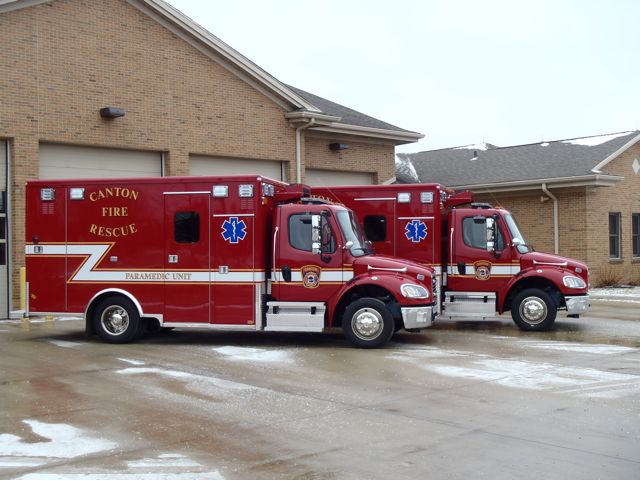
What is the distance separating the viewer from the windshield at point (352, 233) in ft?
42.4

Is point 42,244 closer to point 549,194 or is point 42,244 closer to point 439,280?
point 439,280

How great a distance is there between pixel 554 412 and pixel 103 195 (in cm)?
805

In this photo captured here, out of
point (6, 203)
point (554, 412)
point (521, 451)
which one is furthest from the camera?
point (6, 203)

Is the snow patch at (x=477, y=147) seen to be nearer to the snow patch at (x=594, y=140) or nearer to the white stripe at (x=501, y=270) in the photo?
the snow patch at (x=594, y=140)

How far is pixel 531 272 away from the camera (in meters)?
15.0

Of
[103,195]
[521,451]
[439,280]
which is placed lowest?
[521,451]

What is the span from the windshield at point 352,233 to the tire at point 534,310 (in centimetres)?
350

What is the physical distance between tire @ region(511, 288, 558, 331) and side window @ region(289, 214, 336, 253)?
4276 mm

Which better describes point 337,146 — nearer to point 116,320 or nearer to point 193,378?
point 116,320

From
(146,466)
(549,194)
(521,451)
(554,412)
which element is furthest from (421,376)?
(549,194)

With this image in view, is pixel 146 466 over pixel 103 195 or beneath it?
beneath

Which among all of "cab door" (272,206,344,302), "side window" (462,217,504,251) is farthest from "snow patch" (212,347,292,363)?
"side window" (462,217,504,251)

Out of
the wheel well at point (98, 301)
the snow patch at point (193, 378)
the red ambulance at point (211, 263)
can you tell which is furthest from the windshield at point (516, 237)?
the snow patch at point (193, 378)

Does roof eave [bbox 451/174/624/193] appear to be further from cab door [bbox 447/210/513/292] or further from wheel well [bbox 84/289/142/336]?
wheel well [bbox 84/289/142/336]
